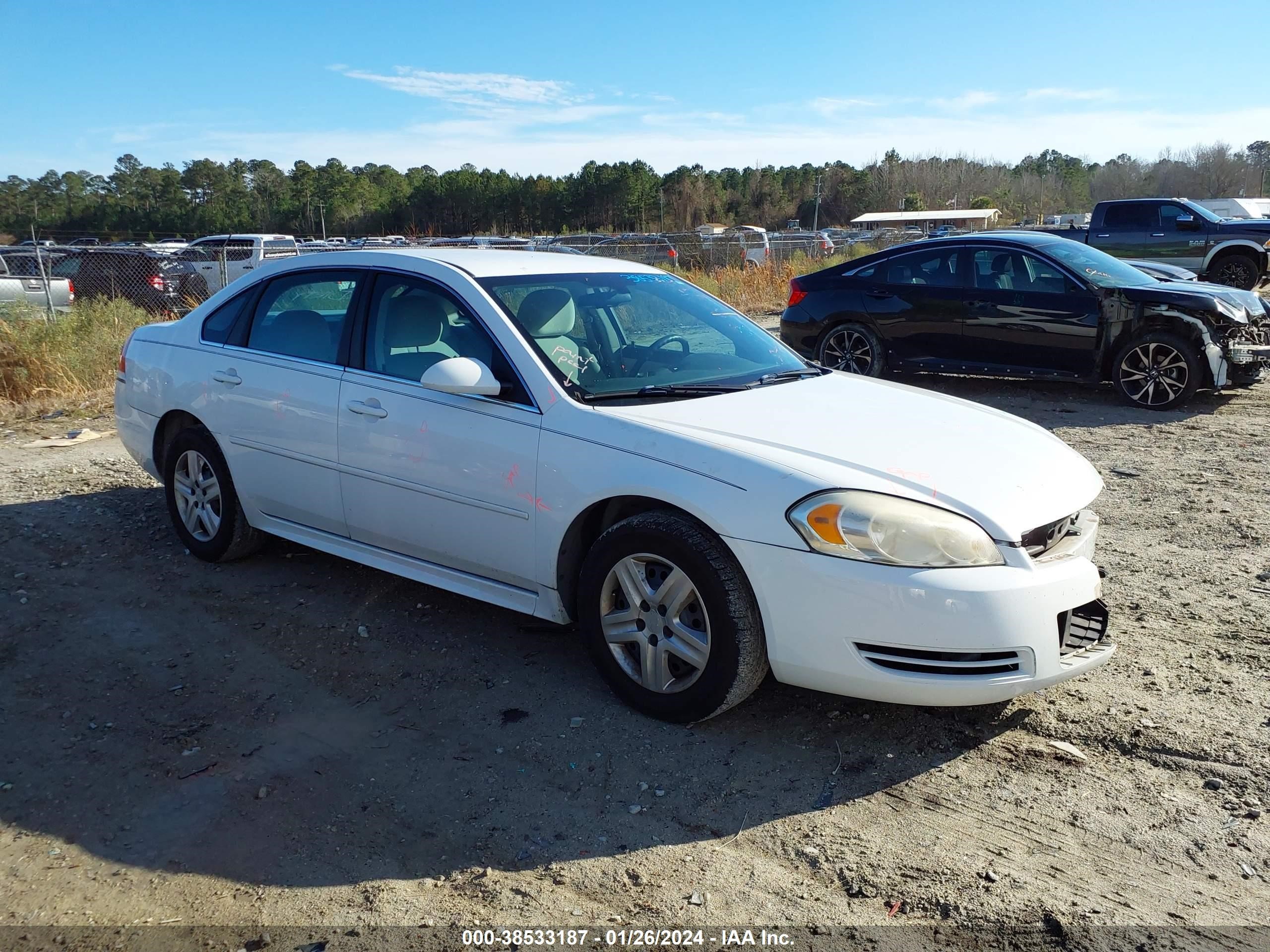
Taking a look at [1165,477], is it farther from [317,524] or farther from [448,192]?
[448,192]

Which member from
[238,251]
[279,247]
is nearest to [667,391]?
[279,247]

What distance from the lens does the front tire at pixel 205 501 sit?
5.25 metres

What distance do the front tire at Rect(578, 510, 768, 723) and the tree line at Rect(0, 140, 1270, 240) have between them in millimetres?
60410

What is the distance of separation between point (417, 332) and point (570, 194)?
8831 cm

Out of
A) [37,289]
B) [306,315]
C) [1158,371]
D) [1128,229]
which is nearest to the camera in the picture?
[306,315]

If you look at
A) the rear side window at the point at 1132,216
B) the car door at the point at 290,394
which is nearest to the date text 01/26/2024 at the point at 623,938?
the car door at the point at 290,394

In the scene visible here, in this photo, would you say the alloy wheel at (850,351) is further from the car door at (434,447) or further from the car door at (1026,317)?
the car door at (434,447)

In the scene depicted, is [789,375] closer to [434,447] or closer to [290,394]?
[434,447]

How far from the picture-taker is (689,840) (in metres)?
3.05

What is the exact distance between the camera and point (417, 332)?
14.8 ft

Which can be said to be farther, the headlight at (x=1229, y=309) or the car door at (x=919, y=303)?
the car door at (x=919, y=303)

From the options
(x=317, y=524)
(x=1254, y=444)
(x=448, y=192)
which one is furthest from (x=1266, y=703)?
(x=448, y=192)

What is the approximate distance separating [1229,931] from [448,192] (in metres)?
84.9

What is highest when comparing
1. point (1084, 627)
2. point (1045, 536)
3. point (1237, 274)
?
point (1237, 274)
